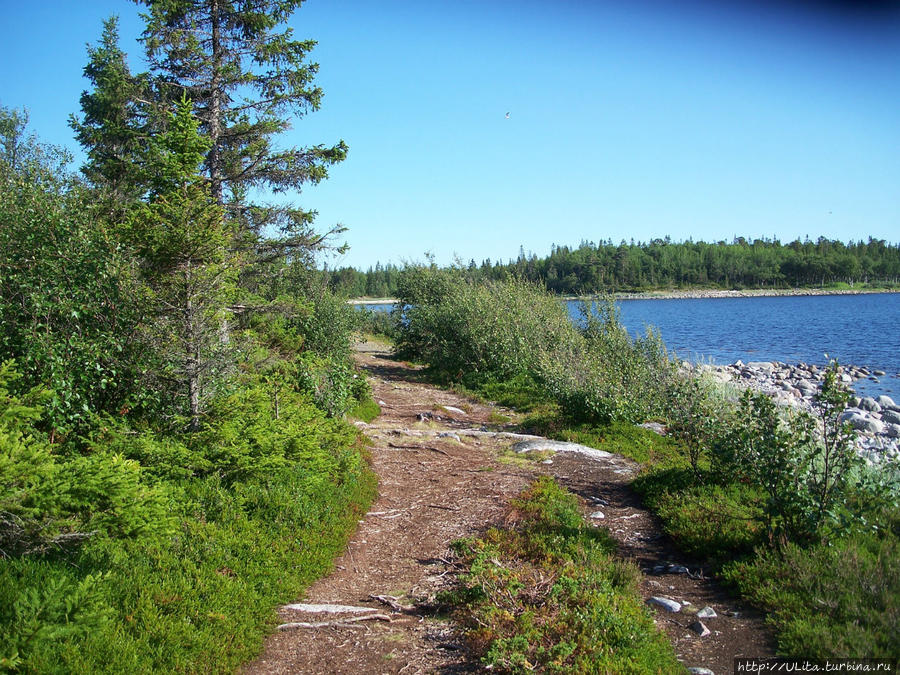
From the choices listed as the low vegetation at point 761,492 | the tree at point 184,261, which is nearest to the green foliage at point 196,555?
the tree at point 184,261

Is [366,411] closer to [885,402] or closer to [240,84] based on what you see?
[240,84]

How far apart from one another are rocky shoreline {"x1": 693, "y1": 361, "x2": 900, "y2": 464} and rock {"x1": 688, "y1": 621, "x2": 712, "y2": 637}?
7.43 m

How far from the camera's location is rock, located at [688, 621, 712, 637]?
16.0 feet

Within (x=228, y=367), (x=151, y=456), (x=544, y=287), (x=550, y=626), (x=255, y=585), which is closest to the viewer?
(x=550, y=626)

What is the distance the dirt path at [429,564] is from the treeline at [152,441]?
1.24 feet

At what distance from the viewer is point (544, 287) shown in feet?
82.2

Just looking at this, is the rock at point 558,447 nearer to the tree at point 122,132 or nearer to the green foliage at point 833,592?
the green foliage at point 833,592

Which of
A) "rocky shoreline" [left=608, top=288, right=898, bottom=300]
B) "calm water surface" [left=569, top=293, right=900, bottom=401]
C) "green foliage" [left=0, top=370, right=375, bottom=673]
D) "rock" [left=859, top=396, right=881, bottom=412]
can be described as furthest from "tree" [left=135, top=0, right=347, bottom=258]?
"rocky shoreline" [left=608, top=288, right=898, bottom=300]

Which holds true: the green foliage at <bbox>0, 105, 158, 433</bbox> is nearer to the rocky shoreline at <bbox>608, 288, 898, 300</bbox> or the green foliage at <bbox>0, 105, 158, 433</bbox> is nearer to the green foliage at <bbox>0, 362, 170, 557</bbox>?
the green foliage at <bbox>0, 362, 170, 557</bbox>

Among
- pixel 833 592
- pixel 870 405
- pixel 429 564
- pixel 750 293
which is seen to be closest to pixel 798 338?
pixel 870 405

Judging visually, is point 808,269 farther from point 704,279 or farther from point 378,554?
point 378,554

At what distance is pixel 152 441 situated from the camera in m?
6.36

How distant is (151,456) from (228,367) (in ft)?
5.15

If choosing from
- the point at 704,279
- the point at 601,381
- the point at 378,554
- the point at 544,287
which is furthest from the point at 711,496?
the point at 704,279
